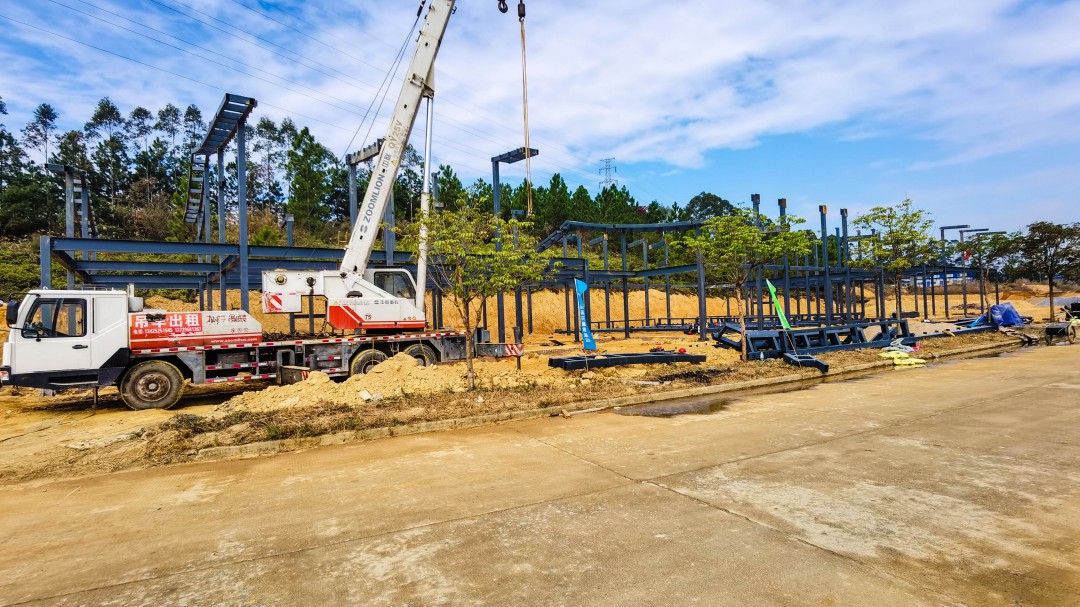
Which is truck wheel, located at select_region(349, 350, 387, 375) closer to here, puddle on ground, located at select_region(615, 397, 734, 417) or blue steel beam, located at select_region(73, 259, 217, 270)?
puddle on ground, located at select_region(615, 397, 734, 417)

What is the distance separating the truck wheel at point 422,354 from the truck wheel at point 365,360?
72 cm

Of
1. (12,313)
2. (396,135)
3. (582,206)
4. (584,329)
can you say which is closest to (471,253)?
(584,329)

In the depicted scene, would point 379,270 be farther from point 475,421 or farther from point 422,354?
point 475,421

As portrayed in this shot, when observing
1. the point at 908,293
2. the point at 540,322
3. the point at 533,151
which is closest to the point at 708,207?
the point at 908,293

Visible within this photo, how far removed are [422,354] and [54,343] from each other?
7372mm

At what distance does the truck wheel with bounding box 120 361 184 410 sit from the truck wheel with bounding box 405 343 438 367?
16.4 feet

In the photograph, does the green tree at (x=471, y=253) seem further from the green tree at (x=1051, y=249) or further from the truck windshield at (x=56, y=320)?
the green tree at (x=1051, y=249)

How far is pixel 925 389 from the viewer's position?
452 inches

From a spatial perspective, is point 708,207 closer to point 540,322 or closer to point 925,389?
point 540,322

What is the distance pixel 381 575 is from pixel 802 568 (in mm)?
2809

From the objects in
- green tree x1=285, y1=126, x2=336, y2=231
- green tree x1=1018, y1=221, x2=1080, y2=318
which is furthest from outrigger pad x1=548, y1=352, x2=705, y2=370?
green tree x1=285, y1=126, x2=336, y2=231

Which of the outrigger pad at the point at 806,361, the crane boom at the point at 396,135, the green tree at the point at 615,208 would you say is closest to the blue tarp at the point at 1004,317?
the outrigger pad at the point at 806,361

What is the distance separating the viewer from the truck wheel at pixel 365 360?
45.1 feet

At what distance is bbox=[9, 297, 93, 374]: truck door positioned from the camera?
34.9 feet
